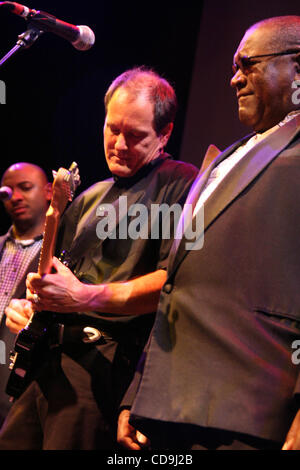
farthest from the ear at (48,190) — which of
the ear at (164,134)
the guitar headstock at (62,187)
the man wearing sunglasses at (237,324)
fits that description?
the man wearing sunglasses at (237,324)

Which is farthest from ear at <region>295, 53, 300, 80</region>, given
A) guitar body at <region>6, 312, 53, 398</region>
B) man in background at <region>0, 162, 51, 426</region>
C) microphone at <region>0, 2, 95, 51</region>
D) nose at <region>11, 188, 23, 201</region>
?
nose at <region>11, 188, 23, 201</region>

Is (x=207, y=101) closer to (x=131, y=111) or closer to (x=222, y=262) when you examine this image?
(x=131, y=111)

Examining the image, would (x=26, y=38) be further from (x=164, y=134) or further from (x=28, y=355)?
(x=28, y=355)

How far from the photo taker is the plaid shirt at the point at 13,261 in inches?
159

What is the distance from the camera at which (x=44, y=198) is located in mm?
4410

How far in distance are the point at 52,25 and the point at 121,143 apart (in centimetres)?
53

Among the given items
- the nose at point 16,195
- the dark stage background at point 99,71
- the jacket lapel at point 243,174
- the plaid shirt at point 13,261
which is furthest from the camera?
the nose at point 16,195

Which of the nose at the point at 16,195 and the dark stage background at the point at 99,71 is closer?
the dark stage background at the point at 99,71

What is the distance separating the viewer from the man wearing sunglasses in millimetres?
1478

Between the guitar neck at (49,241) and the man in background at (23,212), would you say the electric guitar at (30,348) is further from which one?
the man in background at (23,212)

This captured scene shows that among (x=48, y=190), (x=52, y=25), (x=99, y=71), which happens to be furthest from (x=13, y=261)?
(x=52, y=25)

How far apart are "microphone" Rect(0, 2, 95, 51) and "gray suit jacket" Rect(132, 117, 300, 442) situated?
0.88 m

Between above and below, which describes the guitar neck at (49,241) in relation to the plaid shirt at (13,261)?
above

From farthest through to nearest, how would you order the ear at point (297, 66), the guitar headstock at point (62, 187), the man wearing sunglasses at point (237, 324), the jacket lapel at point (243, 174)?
the guitar headstock at point (62, 187)
the ear at point (297, 66)
the jacket lapel at point (243, 174)
the man wearing sunglasses at point (237, 324)
